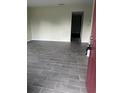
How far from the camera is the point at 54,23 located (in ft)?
23.6

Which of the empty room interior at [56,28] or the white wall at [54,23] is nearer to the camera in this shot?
the empty room interior at [56,28]

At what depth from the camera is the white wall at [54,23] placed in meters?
6.67

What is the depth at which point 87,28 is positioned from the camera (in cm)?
668

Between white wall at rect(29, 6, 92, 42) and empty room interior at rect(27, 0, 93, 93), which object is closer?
empty room interior at rect(27, 0, 93, 93)

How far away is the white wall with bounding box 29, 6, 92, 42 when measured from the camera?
6.67 m

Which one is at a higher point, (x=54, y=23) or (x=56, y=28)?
(x=54, y=23)
